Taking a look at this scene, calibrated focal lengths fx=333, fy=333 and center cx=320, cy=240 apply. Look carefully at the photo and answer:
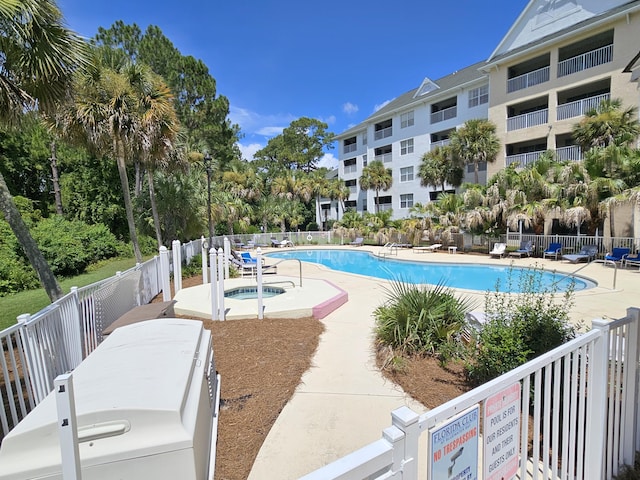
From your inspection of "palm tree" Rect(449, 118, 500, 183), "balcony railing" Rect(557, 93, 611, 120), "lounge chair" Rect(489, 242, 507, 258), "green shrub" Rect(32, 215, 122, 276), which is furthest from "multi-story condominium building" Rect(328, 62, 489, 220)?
"green shrub" Rect(32, 215, 122, 276)

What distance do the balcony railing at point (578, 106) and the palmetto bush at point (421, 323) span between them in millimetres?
20031

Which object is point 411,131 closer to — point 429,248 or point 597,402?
point 429,248

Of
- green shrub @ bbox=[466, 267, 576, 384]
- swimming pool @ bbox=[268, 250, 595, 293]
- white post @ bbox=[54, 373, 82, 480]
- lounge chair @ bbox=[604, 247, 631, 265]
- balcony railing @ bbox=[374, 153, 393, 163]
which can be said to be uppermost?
balcony railing @ bbox=[374, 153, 393, 163]

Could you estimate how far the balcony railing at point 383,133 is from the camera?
3323 cm

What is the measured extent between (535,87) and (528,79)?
86 cm

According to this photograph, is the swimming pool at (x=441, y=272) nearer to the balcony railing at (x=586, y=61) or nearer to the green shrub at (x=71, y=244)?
the green shrub at (x=71, y=244)

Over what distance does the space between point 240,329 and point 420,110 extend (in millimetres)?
29056

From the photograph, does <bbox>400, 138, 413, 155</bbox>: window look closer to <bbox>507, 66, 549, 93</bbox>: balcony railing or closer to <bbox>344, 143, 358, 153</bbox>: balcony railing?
<bbox>344, 143, 358, 153</bbox>: balcony railing

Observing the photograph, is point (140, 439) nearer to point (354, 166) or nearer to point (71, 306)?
point (71, 306)

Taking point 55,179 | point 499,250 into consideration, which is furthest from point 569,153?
point 55,179

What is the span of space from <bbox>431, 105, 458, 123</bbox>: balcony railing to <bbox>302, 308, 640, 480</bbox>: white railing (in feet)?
94.0

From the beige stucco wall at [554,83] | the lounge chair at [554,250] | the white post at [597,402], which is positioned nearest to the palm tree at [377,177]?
the beige stucco wall at [554,83]

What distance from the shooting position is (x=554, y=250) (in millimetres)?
16812

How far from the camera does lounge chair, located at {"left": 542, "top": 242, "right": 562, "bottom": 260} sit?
16703 millimetres
